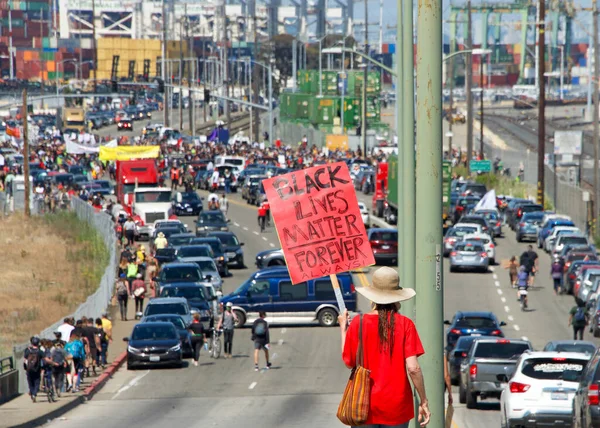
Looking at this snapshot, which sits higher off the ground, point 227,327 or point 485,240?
point 485,240

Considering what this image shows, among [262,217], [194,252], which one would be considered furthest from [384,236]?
[262,217]

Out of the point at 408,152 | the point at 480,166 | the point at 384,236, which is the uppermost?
the point at 408,152

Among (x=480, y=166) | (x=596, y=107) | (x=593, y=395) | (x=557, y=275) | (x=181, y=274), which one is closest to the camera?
(x=593, y=395)

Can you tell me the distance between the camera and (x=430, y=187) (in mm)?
9023

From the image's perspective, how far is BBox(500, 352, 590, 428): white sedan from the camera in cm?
2111

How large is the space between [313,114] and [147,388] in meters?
105

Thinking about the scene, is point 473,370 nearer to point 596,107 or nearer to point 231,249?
point 231,249

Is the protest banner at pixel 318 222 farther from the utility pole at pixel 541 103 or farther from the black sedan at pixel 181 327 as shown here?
the utility pole at pixel 541 103

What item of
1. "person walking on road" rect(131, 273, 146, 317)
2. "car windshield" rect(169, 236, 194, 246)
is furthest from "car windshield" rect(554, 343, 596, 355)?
"car windshield" rect(169, 236, 194, 246)

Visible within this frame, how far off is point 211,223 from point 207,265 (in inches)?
492

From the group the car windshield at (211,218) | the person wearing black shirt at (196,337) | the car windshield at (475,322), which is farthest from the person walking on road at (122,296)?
the car windshield at (211,218)

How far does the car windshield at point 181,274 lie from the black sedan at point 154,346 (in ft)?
31.4

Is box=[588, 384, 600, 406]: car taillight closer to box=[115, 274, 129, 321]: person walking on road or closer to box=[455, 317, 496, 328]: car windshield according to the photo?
box=[455, 317, 496, 328]: car windshield

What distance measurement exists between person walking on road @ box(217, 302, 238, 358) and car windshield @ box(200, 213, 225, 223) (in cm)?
2361
